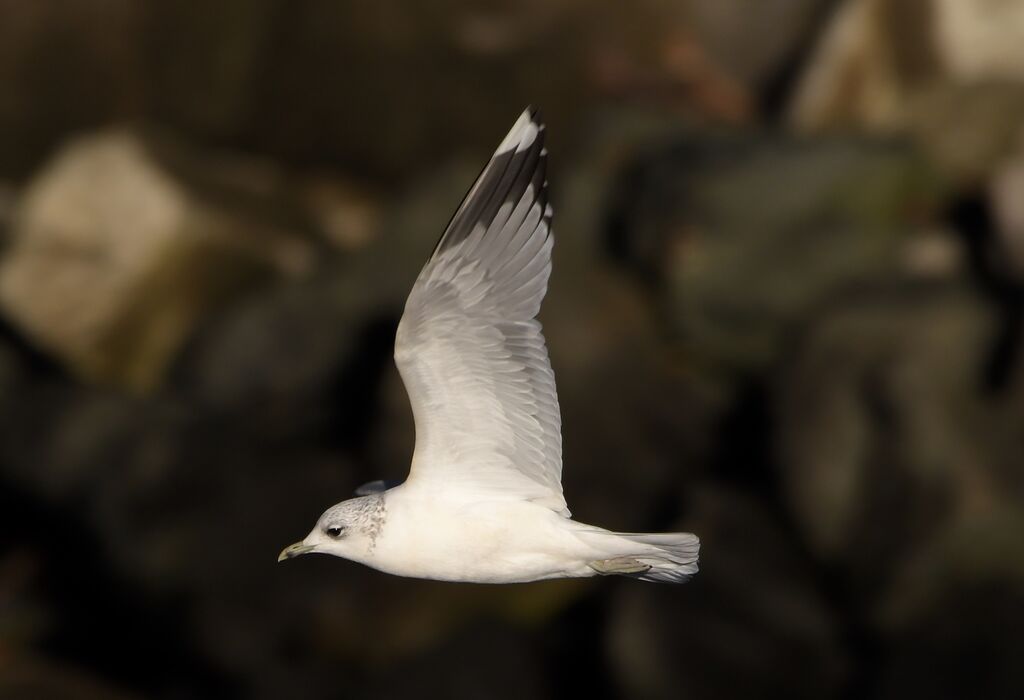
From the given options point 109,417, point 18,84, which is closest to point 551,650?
point 109,417

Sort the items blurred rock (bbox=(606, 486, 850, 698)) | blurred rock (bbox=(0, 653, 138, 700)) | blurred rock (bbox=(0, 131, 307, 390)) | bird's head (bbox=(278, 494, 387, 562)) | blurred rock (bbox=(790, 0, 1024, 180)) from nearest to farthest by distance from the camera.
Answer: bird's head (bbox=(278, 494, 387, 562)), blurred rock (bbox=(606, 486, 850, 698)), blurred rock (bbox=(0, 653, 138, 700)), blurred rock (bbox=(790, 0, 1024, 180)), blurred rock (bbox=(0, 131, 307, 390))

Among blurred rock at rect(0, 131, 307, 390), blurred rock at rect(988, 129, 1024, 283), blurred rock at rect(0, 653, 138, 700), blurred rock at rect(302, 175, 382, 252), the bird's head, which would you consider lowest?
the bird's head

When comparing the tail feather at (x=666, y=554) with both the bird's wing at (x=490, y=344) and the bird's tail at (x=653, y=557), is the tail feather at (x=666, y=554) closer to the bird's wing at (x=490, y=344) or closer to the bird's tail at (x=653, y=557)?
the bird's tail at (x=653, y=557)

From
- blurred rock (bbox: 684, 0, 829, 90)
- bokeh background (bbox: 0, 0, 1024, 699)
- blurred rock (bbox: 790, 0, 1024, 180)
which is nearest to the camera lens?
bokeh background (bbox: 0, 0, 1024, 699)

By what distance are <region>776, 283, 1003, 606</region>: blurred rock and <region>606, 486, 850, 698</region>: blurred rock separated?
41 centimetres

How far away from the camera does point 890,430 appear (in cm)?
923

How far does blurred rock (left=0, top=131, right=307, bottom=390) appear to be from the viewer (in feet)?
41.9

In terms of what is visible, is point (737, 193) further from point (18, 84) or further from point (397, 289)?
point (18, 84)

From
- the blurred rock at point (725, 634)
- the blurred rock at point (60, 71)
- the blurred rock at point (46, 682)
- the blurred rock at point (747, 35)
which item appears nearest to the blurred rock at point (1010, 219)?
the blurred rock at point (725, 634)

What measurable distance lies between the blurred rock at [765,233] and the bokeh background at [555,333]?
30 mm

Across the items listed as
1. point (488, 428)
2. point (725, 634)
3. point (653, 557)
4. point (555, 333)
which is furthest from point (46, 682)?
point (653, 557)

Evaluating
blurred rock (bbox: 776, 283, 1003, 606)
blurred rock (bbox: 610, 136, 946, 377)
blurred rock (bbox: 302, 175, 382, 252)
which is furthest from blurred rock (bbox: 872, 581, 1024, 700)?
blurred rock (bbox: 302, 175, 382, 252)

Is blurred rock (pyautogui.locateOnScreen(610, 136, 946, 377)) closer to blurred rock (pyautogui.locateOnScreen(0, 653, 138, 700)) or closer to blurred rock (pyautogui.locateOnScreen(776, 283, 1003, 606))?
blurred rock (pyautogui.locateOnScreen(776, 283, 1003, 606))

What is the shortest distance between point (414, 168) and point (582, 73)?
1776 mm
